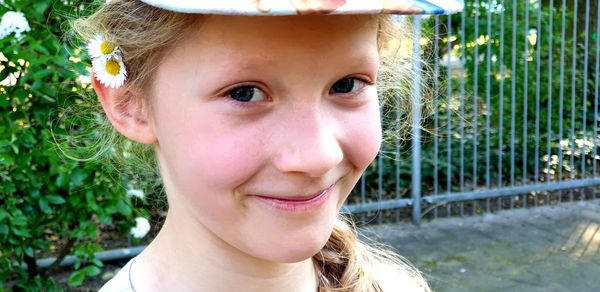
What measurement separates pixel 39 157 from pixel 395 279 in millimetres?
2177

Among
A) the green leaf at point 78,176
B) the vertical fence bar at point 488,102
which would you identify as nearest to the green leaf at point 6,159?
the green leaf at point 78,176

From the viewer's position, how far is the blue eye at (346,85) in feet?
4.10

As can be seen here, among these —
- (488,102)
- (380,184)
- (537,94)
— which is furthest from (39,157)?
(537,94)

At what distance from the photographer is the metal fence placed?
20.3 feet

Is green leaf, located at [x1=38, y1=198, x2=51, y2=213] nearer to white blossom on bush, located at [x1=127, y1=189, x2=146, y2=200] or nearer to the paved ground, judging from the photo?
white blossom on bush, located at [x1=127, y1=189, x2=146, y2=200]

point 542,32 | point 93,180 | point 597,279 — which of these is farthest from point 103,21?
point 542,32

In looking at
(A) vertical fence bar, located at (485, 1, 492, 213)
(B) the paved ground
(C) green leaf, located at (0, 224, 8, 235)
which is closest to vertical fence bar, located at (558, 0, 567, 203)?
(B) the paved ground

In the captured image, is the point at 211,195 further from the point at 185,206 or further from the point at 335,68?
the point at 335,68

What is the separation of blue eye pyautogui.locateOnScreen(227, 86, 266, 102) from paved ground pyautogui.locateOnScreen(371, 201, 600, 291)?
3638mm

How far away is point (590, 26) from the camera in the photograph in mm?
7125

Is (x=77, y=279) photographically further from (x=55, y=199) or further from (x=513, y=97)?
(x=513, y=97)

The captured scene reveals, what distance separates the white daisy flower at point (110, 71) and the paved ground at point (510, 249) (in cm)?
355

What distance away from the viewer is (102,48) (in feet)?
4.65

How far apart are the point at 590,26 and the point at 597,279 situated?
3.31 m
